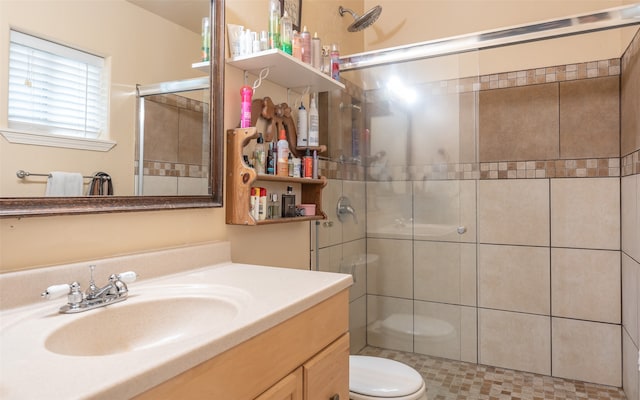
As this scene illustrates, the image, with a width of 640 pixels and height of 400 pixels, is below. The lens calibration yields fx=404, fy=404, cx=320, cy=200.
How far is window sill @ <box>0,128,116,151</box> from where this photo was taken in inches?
36.1

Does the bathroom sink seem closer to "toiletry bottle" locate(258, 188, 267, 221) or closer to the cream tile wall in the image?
"toiletry bottle" locate(258, 188, 267, 221)

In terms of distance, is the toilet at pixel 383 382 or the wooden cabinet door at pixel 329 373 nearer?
the wooden cabinet door at pixel 329 373

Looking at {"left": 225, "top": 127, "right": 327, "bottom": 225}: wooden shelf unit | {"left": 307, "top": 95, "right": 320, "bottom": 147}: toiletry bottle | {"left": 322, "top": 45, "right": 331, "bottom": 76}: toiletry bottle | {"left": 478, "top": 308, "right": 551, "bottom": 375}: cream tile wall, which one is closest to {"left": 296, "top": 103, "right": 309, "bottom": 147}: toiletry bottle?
{"left": 307, "top": 95, "right": 320, "bottom": 147}: toiletry bottle

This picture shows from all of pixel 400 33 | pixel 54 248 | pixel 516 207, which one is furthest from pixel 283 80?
pixel 516 207

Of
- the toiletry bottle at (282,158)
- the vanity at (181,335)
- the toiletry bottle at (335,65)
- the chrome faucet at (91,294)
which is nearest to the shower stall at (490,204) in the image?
the toiletry bottle at (335,65)

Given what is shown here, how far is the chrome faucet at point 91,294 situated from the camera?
900 millimetres

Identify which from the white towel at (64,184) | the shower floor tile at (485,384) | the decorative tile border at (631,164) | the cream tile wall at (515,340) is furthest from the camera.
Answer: the cream tile wall at (515,340)

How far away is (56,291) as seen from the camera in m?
0.89

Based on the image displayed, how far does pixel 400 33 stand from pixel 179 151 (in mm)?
2055

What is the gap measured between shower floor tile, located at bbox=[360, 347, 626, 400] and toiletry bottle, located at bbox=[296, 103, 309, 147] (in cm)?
130

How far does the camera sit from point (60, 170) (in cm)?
99

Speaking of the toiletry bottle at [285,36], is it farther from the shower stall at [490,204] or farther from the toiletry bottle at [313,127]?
the shower stall at [490,204]

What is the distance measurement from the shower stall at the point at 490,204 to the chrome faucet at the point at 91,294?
1262 mm

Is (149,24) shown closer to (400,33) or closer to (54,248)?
(54,248)
